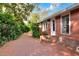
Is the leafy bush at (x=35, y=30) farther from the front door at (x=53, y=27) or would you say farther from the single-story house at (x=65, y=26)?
the front door at (x=53, y=27)

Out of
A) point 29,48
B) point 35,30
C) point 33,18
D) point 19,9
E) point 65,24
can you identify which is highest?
point 19,9

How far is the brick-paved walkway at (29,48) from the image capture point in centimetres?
362

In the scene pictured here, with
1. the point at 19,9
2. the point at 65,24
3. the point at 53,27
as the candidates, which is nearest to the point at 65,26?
the point at 65,24

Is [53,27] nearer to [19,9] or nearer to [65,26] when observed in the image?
[65,26]

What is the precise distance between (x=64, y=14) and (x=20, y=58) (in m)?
1.61

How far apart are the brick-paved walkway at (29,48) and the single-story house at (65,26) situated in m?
0.25

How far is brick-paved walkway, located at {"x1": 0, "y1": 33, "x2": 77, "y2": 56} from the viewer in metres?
3.62

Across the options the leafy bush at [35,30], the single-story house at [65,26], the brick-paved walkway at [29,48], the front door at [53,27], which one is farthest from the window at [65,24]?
the leafy bush at [35,30]

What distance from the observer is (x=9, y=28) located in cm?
392

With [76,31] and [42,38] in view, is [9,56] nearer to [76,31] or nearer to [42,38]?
[42,38]

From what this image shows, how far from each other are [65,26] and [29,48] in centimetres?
109

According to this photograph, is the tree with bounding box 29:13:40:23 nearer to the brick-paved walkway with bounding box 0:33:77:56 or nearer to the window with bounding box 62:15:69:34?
the brick-paved walkway with bounding box 0:33:77:56

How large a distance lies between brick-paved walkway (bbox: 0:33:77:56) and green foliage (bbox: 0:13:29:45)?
13 cm

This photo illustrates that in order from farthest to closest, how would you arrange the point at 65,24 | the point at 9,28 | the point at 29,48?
the point at 65,24
the point at 9,28
the point at 29,48
